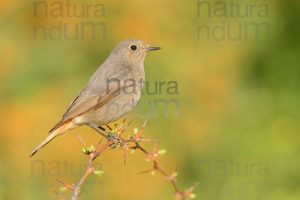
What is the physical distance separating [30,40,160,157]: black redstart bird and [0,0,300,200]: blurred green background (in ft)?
3.83

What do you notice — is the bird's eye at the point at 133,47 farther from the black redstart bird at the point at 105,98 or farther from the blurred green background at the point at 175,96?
the blurred green background at the point at 175,96

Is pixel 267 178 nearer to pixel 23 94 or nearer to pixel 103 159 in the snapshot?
pixel 103 159

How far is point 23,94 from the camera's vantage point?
8.86m

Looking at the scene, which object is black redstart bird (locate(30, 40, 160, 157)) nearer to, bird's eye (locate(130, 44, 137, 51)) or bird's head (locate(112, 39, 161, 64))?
bird's head (locate(112, 39, 161, 64))

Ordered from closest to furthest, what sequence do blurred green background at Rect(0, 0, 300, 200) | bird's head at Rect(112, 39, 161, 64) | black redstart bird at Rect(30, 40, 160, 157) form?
black redstart bird at Rect(30, 40, 160, 157), bird's head at Rect(112, 39, 161, 64), blurred green background at Rect(0, 0, 300, 200)

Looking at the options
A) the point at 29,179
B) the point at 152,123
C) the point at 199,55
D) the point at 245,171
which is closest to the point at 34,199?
the point at 29,179

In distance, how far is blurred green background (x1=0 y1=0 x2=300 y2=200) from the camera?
320 inches

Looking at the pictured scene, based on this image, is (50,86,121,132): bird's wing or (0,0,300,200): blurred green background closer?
(50,86,121,132): bird's wing

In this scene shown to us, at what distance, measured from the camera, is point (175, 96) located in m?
8.89

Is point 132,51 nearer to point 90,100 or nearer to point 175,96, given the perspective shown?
point 90,100

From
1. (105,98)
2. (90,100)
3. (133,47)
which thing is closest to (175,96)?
(133,47)

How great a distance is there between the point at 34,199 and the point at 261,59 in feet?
15.1

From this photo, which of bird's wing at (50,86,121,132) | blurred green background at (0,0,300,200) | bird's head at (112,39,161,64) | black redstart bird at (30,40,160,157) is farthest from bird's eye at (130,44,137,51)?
blurred green background at (0,0,300,200)

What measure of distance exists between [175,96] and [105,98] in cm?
223
